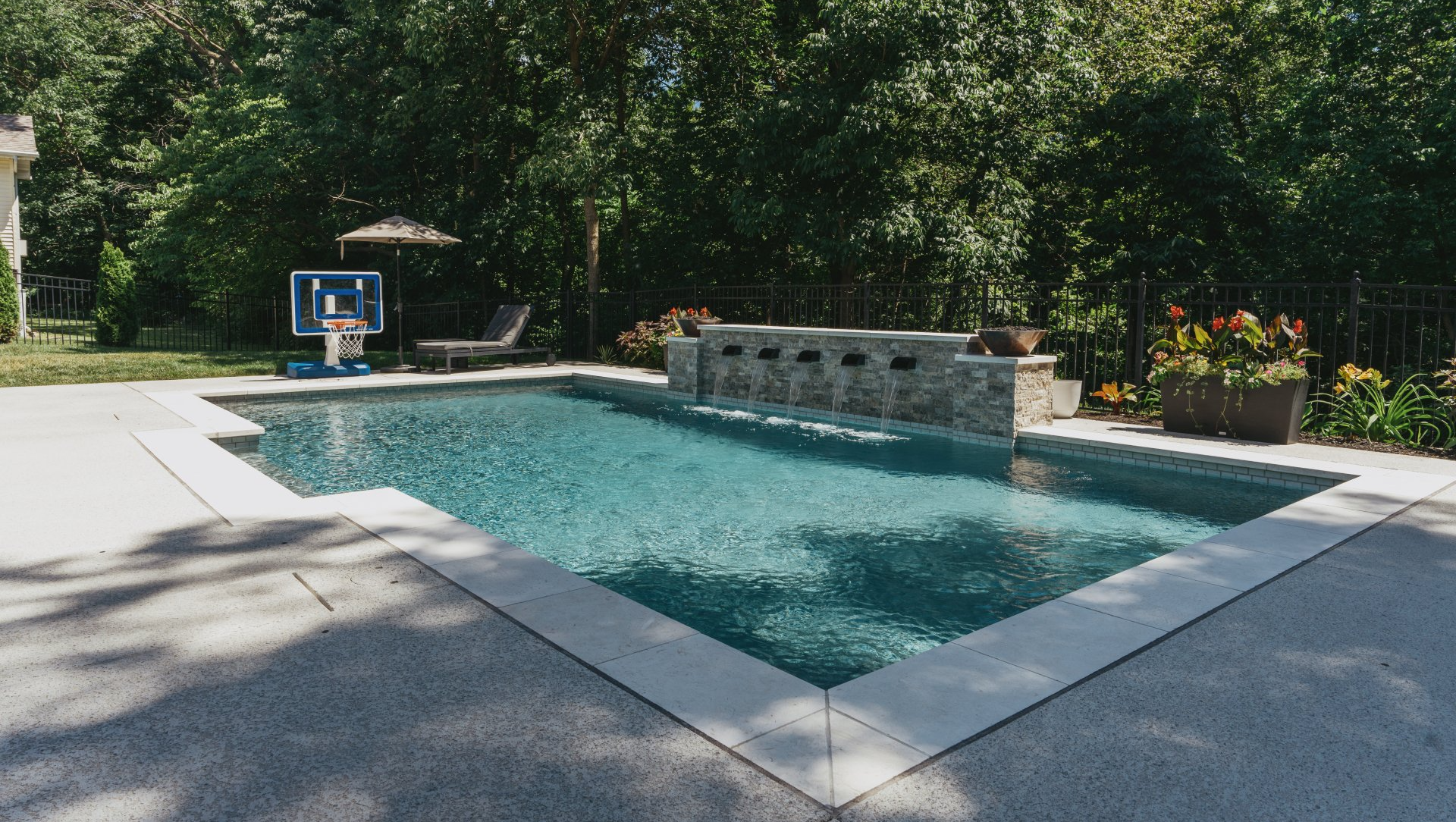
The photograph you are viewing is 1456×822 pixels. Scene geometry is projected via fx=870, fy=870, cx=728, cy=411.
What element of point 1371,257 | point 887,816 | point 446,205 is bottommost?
point 887,816

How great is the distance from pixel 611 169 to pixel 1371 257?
44.4 feet

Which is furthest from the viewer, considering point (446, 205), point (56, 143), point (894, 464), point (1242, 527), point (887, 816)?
point (56, 143)

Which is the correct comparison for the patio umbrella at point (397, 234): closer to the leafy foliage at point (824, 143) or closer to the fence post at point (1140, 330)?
the leafy foliage at point (824, 143)


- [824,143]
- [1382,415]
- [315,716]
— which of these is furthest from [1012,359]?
[315,716]

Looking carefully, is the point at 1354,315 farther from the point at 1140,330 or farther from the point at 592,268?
the point at 592,268

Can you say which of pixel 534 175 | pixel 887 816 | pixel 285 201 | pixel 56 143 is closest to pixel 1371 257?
pixel 534 175

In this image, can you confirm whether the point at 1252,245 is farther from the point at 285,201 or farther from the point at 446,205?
the point at 285,201

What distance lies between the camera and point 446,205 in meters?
19.1

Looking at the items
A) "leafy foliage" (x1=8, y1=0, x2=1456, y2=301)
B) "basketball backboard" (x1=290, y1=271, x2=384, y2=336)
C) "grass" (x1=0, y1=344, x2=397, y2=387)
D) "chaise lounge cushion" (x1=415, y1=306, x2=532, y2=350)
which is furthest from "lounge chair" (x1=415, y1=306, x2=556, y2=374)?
"leafy foliage" (x1=8, y1=0, x2=1456, y2=301)

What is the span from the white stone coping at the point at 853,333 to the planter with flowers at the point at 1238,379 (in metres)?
2.07

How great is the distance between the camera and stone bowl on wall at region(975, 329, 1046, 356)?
348 inches

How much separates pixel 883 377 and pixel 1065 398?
2040 millimetres

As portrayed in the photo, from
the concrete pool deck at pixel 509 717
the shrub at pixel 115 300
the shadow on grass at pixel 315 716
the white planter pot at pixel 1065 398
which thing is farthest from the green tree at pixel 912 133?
the shrub at pixel 115 300

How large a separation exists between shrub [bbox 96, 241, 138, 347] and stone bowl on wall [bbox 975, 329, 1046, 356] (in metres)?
17.5
